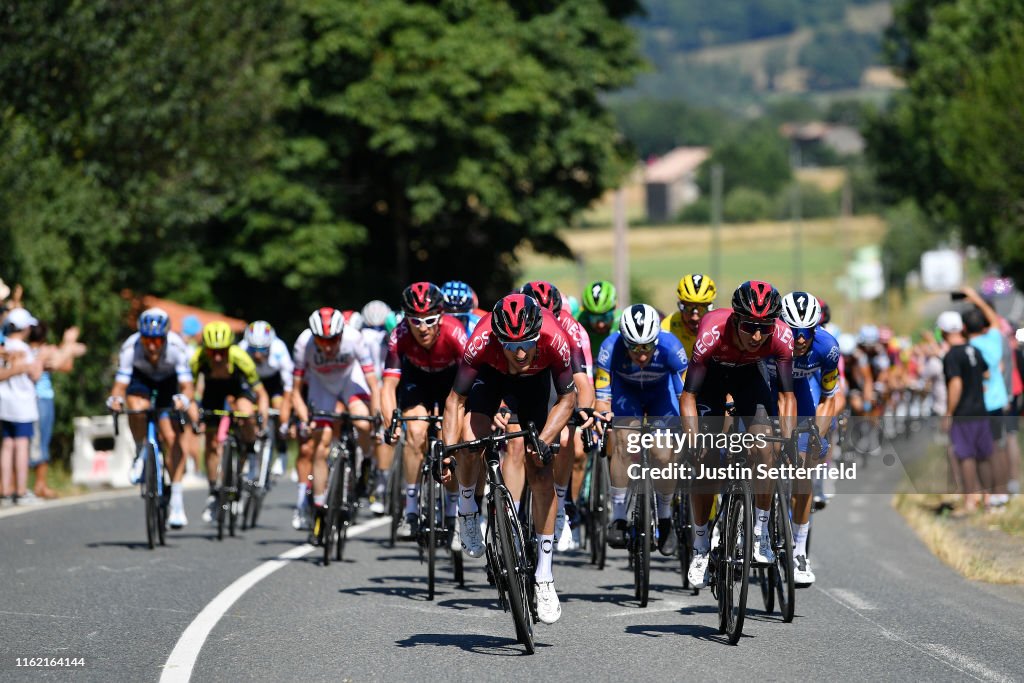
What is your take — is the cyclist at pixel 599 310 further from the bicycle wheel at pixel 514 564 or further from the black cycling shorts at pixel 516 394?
the bicycle wheel at pixel 514 564

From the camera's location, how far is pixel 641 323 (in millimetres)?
11625

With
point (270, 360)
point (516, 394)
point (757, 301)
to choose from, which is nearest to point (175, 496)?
point (270, 360)

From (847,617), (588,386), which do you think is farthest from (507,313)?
(847,617)

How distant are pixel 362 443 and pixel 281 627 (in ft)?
17.6

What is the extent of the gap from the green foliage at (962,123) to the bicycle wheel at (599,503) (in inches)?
788

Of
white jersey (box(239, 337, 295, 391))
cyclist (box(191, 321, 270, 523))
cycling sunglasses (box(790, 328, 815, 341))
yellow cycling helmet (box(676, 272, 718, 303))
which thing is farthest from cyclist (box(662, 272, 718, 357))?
white jersey (box(239, 337, 295, 391))

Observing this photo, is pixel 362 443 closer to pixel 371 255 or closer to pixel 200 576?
pixel 200 576

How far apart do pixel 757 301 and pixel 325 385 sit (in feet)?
18.8

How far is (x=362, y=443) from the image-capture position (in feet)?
50.3

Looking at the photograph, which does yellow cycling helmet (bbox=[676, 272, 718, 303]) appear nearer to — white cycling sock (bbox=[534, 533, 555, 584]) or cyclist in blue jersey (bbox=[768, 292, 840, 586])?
cyclist in blue jersey (bbox=[768, 292, 840, 586])

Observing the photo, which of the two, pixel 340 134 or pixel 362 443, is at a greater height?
pixel 340 134

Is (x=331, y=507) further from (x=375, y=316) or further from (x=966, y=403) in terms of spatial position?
(x=966, y=403)

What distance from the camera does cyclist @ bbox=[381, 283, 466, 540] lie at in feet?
38.7

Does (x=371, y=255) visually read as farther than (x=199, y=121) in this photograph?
Yes
